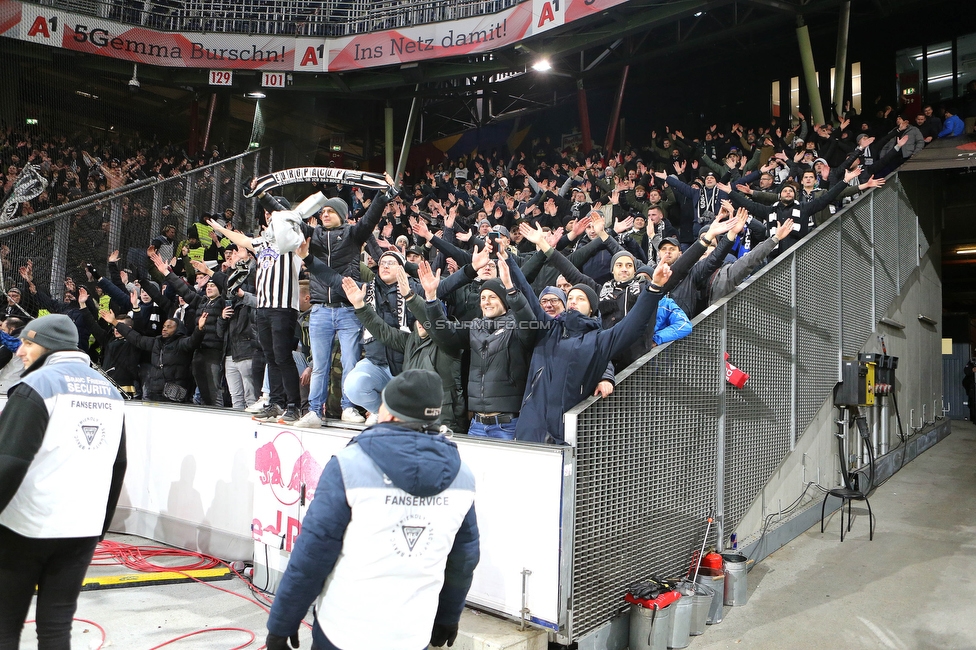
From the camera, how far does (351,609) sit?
2396mm

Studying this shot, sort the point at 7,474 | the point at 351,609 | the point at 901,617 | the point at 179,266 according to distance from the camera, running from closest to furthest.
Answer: the point at 351,609 < the point at 7,474 < the point at 901,617 < the point at 179,266

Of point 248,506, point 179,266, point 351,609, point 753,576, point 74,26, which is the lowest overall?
point 753,576

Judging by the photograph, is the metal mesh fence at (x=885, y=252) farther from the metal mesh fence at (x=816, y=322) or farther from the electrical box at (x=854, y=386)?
the metal mesh fence at (x=816, y=322)

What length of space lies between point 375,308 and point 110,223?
7.12 metres

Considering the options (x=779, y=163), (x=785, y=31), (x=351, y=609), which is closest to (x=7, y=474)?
(x=351, y=609)

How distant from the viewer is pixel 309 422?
5227 millimetres

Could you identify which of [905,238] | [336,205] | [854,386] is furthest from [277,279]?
[905,238]

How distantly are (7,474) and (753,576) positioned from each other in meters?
5.09

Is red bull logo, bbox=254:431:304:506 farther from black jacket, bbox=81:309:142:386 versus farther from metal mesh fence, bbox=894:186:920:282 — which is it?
metal mesh fence, bbox=894:186:920:282

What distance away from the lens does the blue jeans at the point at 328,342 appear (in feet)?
19.1

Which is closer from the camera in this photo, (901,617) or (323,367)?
(901,617)

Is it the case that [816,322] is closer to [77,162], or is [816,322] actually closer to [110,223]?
[110,223]

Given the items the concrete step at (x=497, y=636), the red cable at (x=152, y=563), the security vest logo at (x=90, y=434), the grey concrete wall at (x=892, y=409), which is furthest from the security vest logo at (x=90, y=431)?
the grey concrete wall at (x=892, y=409)

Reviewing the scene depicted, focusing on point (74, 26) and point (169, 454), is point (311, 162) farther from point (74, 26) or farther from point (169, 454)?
point (169, 454)
